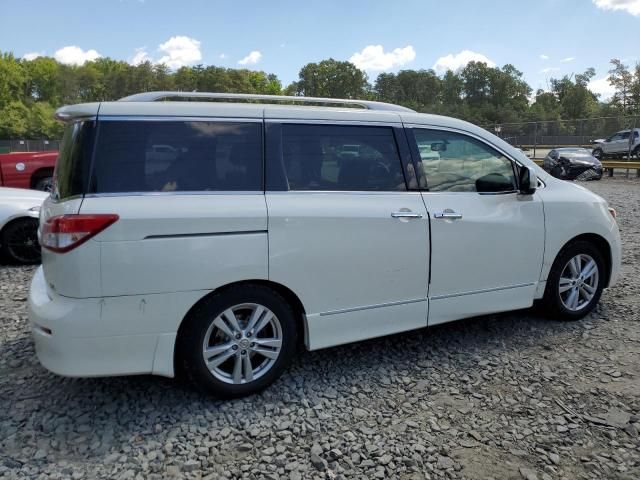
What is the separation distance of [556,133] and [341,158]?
105 feet

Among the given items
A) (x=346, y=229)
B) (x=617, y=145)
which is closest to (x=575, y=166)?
(x=617, y=145)

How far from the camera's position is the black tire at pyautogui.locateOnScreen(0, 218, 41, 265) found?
257 inches

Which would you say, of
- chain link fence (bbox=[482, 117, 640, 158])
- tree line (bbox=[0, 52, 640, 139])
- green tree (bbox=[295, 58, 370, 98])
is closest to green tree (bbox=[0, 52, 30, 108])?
tree line (bbox=[0, 52, 640, 139])

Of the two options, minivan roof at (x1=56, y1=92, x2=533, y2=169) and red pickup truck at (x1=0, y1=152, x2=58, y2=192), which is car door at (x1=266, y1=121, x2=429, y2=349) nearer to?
minivan roof at (x1=56, y1=92, x2=533, y2=169)

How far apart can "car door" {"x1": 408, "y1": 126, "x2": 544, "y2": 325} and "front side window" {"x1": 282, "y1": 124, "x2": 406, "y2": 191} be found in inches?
10.2

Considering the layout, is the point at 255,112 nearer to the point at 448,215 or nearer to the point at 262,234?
the point at 262,234

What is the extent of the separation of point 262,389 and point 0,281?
429 cm

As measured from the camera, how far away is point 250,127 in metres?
3.24

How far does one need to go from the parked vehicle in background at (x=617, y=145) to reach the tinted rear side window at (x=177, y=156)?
87.9 ft

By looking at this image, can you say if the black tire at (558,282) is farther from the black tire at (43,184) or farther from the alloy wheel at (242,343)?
the black tire at (43,184)

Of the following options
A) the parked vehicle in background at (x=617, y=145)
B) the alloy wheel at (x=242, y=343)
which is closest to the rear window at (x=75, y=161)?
the alloy wheel at (x=242, y=343)

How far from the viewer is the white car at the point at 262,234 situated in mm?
2846

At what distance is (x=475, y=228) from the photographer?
3.80m

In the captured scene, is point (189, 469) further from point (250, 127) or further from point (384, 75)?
point (384, 75)
